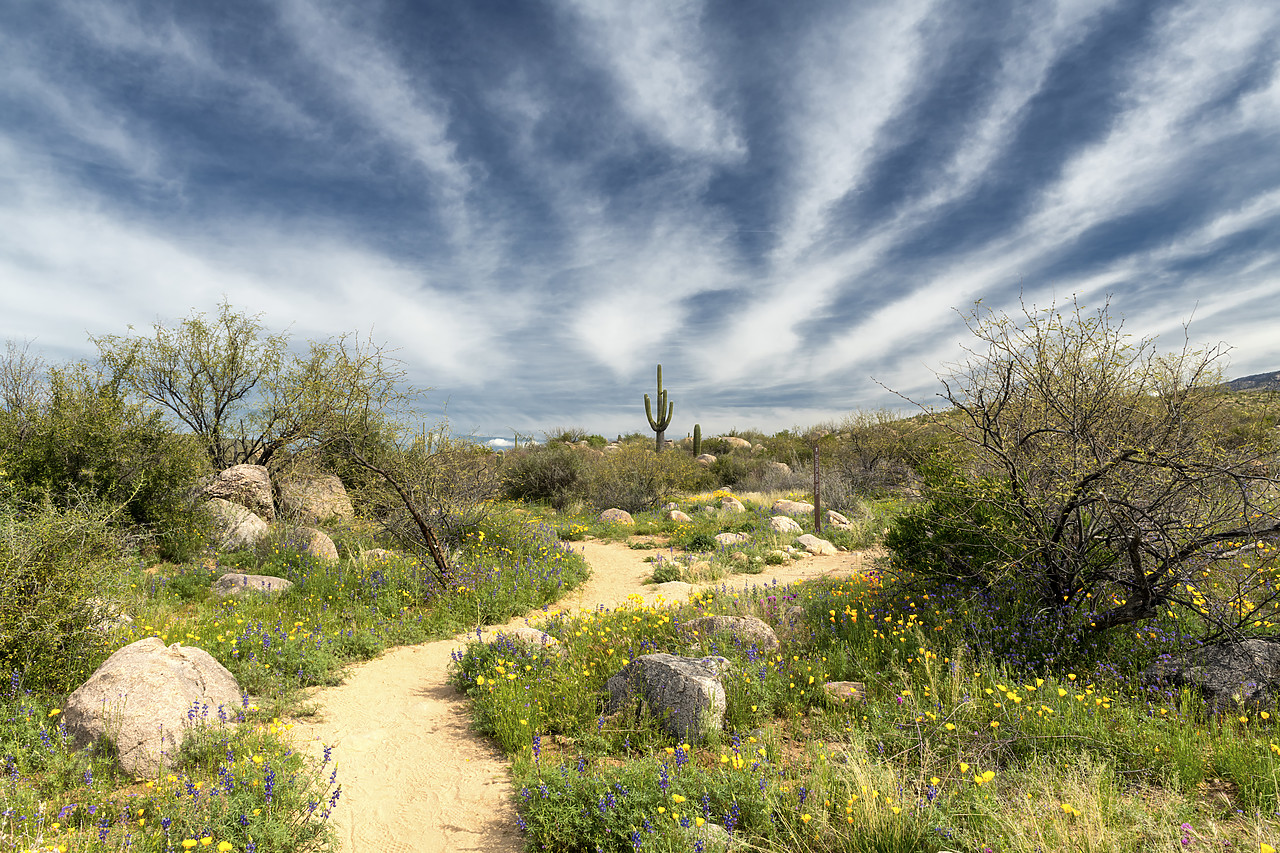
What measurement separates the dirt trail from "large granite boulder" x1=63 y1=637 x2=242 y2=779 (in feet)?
2.86

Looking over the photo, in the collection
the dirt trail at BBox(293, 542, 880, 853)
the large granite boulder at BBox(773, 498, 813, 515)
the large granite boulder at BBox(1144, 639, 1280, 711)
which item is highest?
the large granite boulder at BBox(773, 498, 813, 515)

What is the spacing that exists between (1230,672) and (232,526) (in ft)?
51.5

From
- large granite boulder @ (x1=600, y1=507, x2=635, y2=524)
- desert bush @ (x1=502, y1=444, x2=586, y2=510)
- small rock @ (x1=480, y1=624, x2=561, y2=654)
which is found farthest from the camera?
desert bush @ (x1=502, y1=444, x2=586, y2=510)

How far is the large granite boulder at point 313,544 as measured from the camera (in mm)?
10724

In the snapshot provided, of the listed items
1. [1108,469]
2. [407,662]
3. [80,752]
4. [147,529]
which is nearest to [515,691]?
[407,662]

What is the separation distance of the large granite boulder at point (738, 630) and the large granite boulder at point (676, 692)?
71cm

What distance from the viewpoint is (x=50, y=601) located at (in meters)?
5.05

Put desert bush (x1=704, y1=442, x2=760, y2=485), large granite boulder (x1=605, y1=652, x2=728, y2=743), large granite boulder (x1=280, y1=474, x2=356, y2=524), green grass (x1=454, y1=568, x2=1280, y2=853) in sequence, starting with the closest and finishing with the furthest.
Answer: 1. green grass (x1=454, y1=568, x2=1280, y2=853)
2. large granite boulder (x1=605, y1=652, x2=728, y2=743)
3. large granite boulder (x1=280, y1=474, x2=356, y2=524)
4. desert bush (x1=704, y1=442, x2=760, y2=485)

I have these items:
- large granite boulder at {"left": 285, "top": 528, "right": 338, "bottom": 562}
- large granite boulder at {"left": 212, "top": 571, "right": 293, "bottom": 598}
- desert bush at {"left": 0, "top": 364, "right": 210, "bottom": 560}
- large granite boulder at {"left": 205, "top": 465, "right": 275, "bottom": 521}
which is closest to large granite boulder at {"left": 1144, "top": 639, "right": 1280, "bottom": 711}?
large granite boulder at {"left": 212, "top": 571, "right": 293, "bottom": 598}

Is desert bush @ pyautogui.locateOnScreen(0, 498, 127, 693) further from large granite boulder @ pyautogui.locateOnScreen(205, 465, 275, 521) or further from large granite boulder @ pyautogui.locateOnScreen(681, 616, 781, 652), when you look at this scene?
large granite boulder @ pyautogui.locateOnScreen(205, 465, 275, 521)

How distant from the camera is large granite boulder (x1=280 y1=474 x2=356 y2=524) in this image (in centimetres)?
1515

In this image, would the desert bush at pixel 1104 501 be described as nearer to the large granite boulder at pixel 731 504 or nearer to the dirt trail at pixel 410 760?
the dirt trail at pixel 410 760

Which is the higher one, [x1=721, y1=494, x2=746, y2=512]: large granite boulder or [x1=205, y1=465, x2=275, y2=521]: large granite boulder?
[x1=205, y1=465, x2=275, y2=521]: large granite boulder

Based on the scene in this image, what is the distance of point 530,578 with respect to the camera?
9.42m
